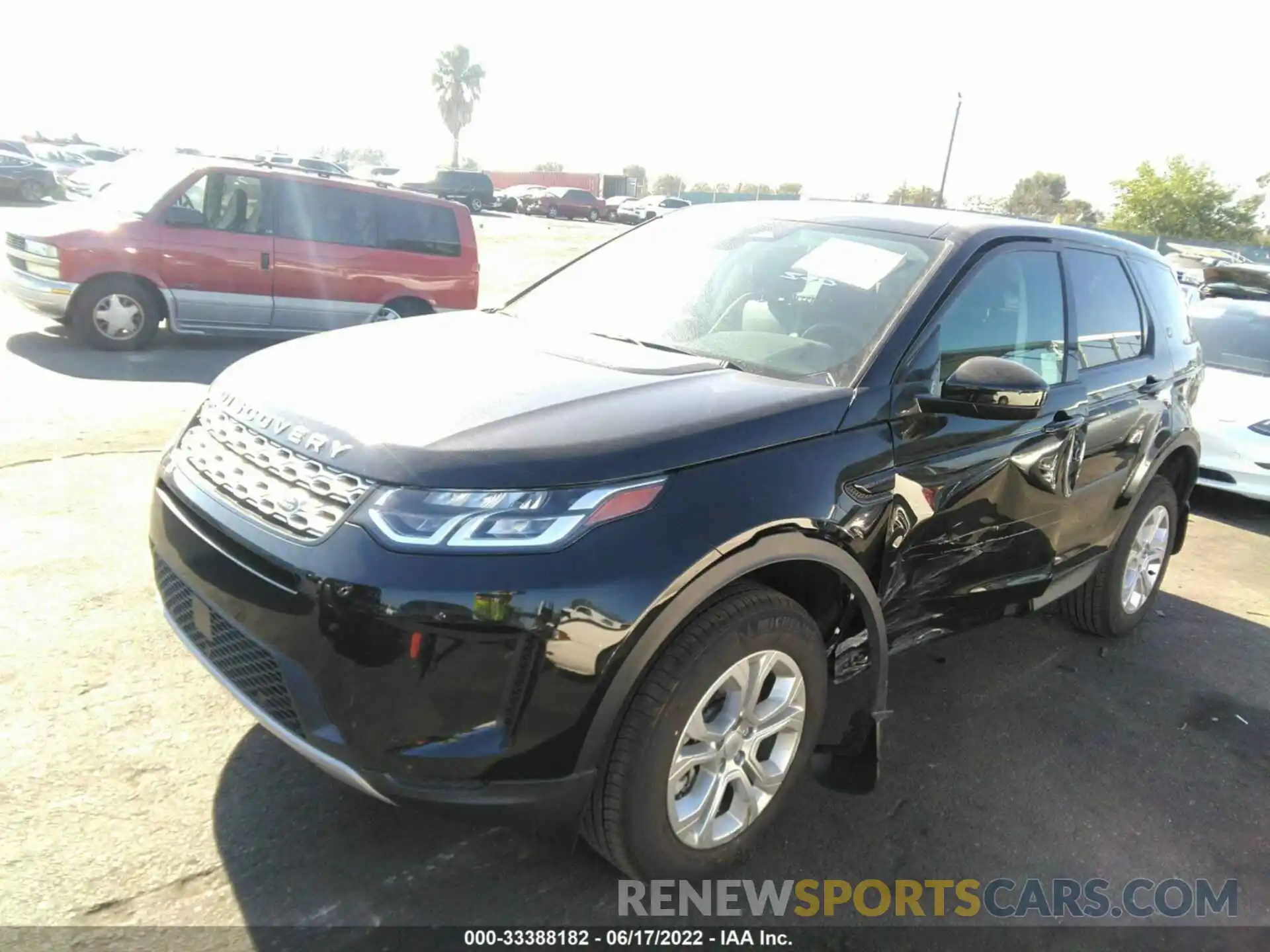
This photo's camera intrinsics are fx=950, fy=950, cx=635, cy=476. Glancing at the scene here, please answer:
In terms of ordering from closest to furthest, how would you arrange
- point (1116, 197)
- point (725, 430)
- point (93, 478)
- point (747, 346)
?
point (725, 430), point (747, 346), point (93, 478), point (1116, 197)

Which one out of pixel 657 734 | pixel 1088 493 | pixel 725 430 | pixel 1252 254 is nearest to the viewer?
pixel 657 734

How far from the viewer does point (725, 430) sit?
96.1 inches

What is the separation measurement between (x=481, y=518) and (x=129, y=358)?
7632mm

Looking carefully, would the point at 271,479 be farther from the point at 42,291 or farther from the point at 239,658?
the point at 42,291

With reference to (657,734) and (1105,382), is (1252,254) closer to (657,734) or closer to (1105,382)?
(1105,382)

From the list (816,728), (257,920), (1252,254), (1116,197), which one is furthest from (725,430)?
(1116,197)

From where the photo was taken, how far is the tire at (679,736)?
228 centimetres

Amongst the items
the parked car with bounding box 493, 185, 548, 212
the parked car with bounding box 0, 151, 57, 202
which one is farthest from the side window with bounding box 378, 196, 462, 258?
the parked car with bounding box 493, 185, 548, 212

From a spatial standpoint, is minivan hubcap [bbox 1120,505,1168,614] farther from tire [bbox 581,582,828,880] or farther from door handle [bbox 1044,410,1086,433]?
Result: tire [bbox 581,582,828,880]

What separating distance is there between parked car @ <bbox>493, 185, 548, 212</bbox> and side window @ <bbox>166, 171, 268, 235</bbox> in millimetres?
38219

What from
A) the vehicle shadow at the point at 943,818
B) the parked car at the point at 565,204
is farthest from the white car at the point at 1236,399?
the parked car at the point at 565,204

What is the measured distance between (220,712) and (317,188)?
7.34m

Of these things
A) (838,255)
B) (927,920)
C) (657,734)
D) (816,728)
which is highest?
(838,255)

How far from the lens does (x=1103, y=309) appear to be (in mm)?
4012
